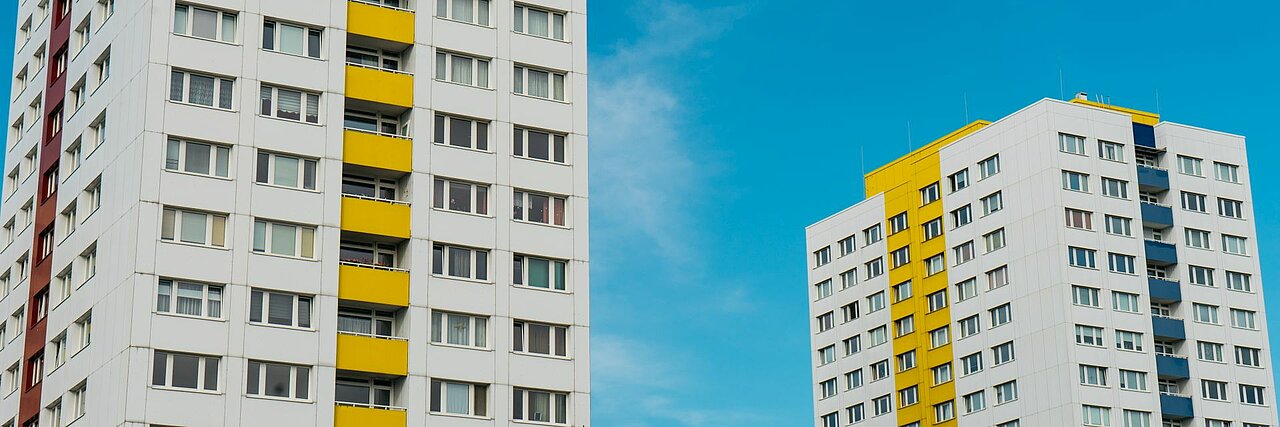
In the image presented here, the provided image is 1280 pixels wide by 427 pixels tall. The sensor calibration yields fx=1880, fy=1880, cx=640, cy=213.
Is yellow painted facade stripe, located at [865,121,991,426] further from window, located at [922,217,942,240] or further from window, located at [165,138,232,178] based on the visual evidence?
window, located at [165,138,232,178]

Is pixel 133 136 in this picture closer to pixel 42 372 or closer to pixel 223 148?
pixel 223 148

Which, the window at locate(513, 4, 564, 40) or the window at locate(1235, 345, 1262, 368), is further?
the window at locate(1235, 345, 1262, 368)

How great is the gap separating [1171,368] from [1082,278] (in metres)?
8.85

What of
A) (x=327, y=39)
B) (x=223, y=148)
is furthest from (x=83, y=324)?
(x=327, y=39)

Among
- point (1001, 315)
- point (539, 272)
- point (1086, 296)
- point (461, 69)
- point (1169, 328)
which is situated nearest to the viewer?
point (539, 272)

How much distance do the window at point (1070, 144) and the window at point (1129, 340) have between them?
13.3 meters

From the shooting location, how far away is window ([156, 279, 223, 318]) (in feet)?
257

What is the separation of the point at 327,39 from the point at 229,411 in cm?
1846

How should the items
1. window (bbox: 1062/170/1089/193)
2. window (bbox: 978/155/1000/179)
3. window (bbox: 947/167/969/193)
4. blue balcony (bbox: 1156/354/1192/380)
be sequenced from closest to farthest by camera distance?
blue balcony (bbox: 1156/354/1192/380), window (bbox: 1062/170/1089/193), window (bbox: 978/155/1000/179), window (bbox: 947/167/969/193)

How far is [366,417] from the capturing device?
80.4 metres

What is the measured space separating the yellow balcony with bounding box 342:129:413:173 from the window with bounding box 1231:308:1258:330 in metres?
74.4

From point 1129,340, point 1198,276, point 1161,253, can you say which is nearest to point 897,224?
point 1161,253

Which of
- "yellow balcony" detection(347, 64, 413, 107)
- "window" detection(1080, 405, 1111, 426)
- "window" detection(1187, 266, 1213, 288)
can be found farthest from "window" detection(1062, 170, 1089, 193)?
"yellow balcony" detection(347, 64, 413, 107)

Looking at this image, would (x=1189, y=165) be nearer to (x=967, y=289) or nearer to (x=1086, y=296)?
(x=1086, y=296)
